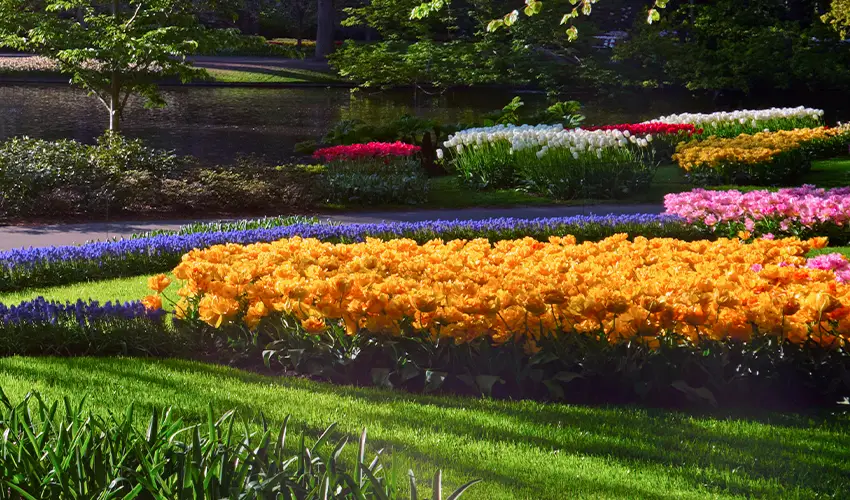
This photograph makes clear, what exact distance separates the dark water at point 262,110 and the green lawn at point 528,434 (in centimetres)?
1625

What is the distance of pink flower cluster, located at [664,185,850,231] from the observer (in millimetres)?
Answer: 10234

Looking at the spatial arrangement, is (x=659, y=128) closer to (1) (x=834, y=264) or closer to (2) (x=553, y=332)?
(1) (x=834, y=264)

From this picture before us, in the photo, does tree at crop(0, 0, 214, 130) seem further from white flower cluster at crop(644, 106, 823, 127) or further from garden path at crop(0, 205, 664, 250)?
white flower cluster at crop(644, 106, 823, 127)

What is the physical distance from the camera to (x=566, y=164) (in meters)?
14.0

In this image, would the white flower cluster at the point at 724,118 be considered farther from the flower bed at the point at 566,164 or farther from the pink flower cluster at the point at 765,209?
the pink flower cluster at the point at 765,209

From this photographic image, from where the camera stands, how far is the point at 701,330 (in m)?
5.00

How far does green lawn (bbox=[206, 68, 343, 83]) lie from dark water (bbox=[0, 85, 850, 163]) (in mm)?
751

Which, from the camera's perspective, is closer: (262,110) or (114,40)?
(114,40)

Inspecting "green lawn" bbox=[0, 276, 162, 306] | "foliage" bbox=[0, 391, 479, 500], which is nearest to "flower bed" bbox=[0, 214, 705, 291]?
Answer: "green lawn" bbox=[0, 276, 162, 306]

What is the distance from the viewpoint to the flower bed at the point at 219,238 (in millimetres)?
8320

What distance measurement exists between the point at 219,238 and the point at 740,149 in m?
9.43

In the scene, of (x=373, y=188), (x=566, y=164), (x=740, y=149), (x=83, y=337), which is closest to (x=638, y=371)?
(x=83, y=337)

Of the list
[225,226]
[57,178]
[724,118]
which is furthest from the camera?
[724,118]

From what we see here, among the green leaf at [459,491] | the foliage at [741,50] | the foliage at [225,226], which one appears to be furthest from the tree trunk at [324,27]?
the green leaf at [459,491]
